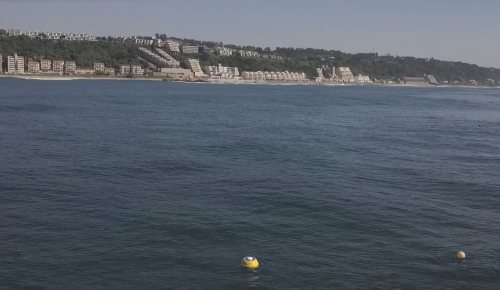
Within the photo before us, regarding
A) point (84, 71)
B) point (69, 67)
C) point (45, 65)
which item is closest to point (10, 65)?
point (45, 65)

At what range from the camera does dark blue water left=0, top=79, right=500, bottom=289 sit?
18812mm

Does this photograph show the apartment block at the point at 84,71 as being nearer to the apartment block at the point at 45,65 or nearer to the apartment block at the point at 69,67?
the apartment block at the point at 69,67

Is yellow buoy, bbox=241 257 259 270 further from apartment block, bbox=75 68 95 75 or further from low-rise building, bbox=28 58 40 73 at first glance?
apartment block, bbox=75 68 95 75

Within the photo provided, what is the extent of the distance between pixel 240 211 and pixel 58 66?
172603 mm

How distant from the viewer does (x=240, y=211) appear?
1012 inches

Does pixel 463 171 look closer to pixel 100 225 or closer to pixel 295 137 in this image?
pixel 295 137

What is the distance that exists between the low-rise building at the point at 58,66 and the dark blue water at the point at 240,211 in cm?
14039

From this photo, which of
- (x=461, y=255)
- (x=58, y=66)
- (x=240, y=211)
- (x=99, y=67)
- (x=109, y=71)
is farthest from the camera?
(x=109, y=71)

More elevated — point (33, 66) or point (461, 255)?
point (33, 66)

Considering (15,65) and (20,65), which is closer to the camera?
(15,65)

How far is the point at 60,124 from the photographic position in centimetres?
5534

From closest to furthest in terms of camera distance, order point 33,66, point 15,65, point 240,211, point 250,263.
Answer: point 250,263, point 240,211, point 15,65, point 33,66

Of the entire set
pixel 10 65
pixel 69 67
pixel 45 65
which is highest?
pixel 45 65

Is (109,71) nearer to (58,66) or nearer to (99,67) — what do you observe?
(99,67)
